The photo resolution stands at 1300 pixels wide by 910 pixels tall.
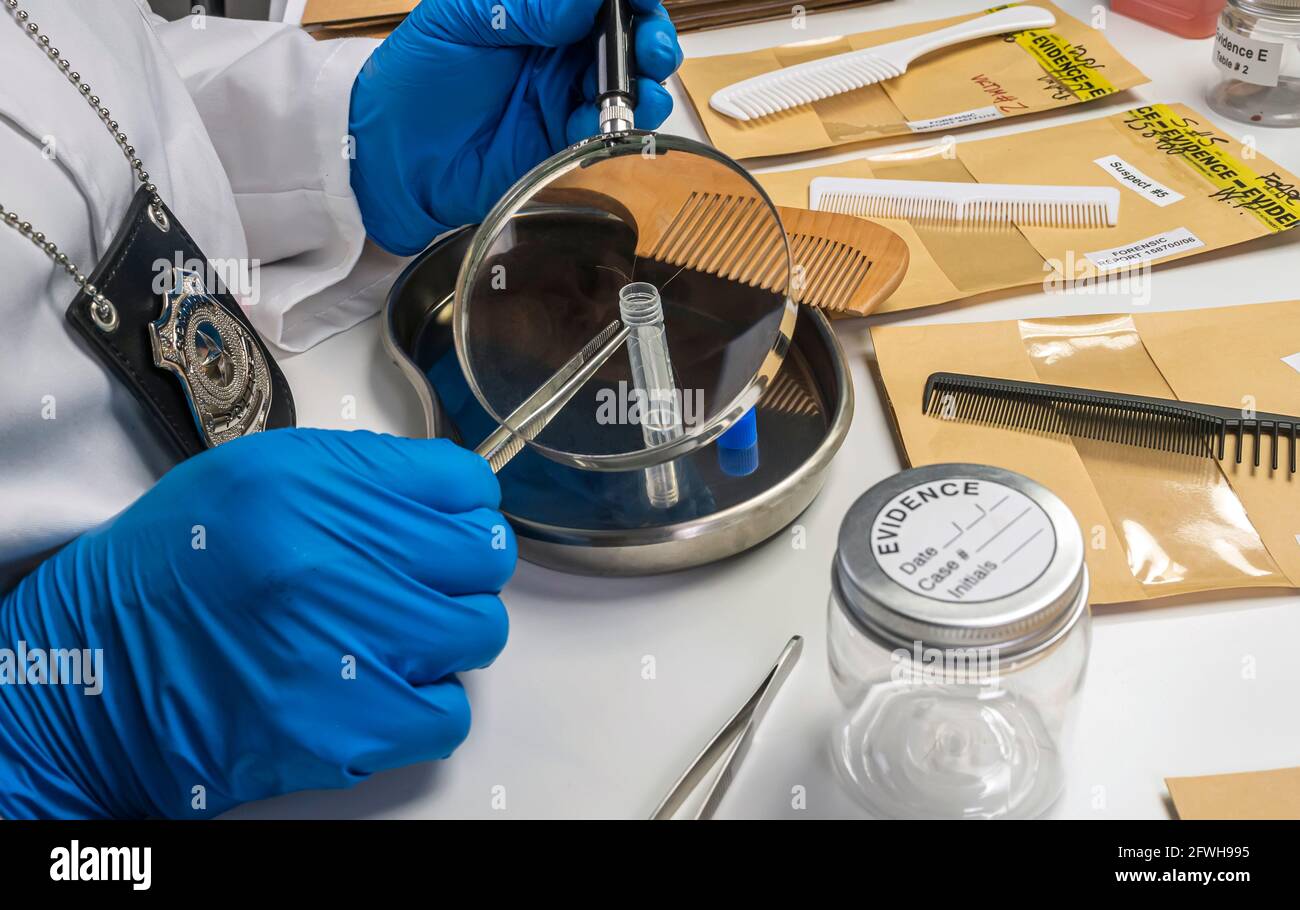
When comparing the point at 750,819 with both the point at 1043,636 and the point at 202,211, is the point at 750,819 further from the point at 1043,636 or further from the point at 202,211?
the point at 202,211

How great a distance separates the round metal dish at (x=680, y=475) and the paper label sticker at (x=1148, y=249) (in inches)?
12.9

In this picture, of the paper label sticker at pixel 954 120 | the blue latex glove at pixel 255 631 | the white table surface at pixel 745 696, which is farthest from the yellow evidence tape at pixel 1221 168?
the blue latex glove at pixel 255 631

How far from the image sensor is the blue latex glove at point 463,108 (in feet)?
3.13

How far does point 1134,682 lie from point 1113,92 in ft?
2.68

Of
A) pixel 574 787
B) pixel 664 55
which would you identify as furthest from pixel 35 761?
pixel 664 55

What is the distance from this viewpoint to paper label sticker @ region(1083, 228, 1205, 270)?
Answer: 3.30ft

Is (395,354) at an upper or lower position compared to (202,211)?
lower

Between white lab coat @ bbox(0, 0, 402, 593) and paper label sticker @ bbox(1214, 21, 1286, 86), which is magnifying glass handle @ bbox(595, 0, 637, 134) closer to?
white lab coat @ bbox(0, 0, 402, 593)

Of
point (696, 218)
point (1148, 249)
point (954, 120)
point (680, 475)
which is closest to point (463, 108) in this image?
point (696, 218)

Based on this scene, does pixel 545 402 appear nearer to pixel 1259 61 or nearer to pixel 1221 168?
pixel 1221 168

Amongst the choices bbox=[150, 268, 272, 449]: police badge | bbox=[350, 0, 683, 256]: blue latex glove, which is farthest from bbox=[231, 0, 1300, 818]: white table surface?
bbox=[350, 0, 683, 256]: blue latex glove

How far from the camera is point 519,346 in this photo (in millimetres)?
791

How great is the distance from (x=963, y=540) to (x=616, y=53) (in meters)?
0.49

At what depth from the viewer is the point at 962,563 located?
54 cm
